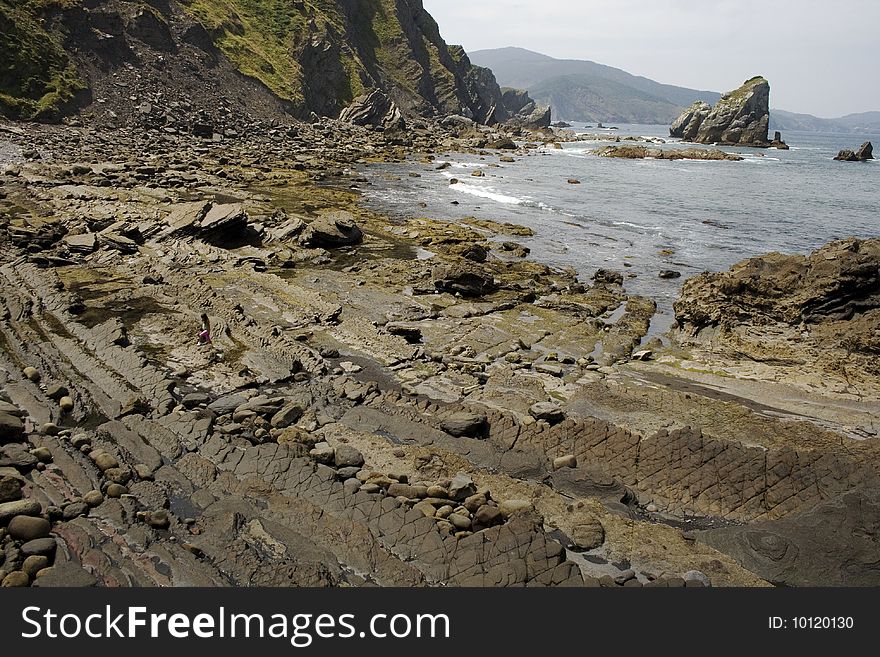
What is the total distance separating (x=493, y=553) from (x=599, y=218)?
39.8 metres

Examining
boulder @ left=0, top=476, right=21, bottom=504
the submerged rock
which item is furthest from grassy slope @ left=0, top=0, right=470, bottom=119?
boulder @ left=0, top=476, right=21, bottom=504

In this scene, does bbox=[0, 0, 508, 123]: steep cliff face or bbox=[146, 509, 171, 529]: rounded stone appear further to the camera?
bbox=[0, 0, 508, 123]: steep cliff face

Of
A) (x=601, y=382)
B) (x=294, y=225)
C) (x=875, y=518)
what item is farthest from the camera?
(x=294, y=225)

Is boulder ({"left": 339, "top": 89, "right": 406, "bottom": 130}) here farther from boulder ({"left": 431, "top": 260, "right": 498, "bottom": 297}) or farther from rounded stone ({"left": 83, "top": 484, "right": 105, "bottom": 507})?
rounded stone ({"left": 83, "top": 484, "right": 105, "bottom": 507})

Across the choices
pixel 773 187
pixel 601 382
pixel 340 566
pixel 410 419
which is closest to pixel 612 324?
pixel 601 382

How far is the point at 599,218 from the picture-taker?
45375mm

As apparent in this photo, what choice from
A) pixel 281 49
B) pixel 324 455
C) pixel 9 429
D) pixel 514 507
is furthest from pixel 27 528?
pixel 281 49

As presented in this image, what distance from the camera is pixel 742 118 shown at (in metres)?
154

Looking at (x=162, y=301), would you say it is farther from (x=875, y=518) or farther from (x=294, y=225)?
(x=875, y=518)

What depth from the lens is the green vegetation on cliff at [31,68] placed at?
2601 inches

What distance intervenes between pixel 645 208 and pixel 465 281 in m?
32.8

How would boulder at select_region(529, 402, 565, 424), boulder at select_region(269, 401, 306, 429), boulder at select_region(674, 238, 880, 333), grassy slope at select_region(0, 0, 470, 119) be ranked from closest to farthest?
1. boulder at select_region(269, 401, 306, 429)
2. boulder at select_region(529, 402, 565, 424)
3. boulder at select_region(674, 238, 880, 333)
4. grassy slope at select_region(0, 0, 470, 119)

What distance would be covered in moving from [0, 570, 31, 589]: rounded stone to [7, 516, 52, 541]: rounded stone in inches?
34.7

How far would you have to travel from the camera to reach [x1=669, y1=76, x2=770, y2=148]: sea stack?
154 m
